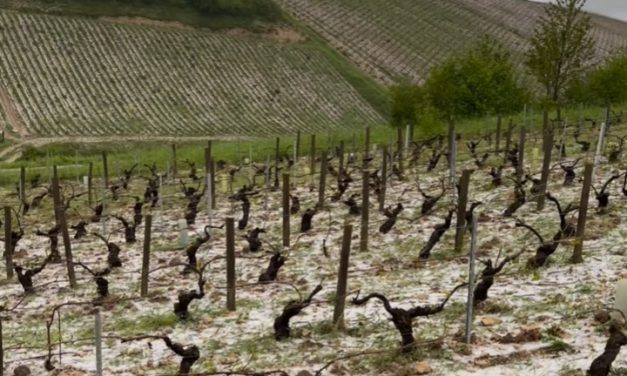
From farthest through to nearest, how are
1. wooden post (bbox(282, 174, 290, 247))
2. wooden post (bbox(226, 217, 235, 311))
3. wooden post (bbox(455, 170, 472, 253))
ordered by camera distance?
1. wooden post (bbox(282, 174, 290, 247))
2. wooden post (bbox(455, 170, 472, 253))
3. wooden post (bbox(226, 217, 235, 311))

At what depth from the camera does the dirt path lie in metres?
39.0

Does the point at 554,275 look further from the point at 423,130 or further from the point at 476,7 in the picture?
the point at 476,7

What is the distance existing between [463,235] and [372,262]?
4.97 ft

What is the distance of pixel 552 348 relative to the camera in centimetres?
648

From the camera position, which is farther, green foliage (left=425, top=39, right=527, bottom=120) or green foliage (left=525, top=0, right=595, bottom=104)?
green foliage (left=525, top=0, right=595, bottom=104)

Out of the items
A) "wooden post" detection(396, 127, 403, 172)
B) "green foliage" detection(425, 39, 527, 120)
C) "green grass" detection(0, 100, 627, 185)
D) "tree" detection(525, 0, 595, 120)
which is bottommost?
"green grass" detection(0, 100, 627, 185)

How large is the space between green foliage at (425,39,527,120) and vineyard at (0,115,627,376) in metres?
21.2

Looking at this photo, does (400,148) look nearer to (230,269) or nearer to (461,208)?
(461,208)

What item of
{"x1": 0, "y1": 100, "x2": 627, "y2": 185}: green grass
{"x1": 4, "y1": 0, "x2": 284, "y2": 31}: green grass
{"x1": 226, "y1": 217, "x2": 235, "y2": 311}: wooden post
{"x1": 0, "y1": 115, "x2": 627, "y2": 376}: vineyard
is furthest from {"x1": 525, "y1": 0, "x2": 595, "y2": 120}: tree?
{"x1": 4, "y1": 0, "x2": 284, "y2": 31}: green grass

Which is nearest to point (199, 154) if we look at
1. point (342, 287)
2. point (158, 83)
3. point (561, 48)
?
point (342, 287)

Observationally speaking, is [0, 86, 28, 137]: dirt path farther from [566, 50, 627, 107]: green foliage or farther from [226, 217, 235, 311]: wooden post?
[226, 217, 235, 311]: wooden post

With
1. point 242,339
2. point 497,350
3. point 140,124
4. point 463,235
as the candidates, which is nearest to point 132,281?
point 242,339

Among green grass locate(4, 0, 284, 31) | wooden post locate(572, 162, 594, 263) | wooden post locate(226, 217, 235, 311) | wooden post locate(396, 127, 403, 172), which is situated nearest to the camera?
wooden post locate(226, 217, 235, 311)

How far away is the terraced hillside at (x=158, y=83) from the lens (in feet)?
144
